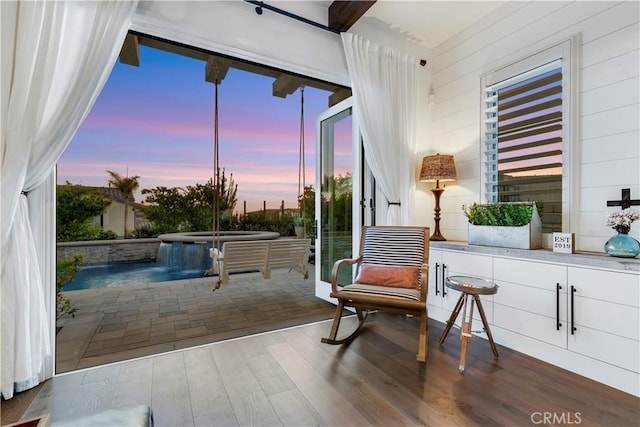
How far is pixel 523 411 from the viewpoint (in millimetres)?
1532

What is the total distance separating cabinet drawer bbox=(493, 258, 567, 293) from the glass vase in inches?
10.9

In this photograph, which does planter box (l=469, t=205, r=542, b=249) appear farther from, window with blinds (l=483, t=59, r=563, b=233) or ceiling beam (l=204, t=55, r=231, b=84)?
ceiling beam (l=204, t=55, r=231, b=84)

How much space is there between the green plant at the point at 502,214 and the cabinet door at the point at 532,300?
33cm

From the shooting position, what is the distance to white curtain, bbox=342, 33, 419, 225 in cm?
290

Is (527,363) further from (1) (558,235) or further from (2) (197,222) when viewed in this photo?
(2) (197,222)

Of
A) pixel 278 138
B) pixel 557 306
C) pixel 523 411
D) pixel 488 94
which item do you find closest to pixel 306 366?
pixel 523 411

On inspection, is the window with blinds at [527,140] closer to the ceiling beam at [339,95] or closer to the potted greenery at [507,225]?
the potted greenery at [507,225]

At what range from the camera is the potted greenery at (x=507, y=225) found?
232cm

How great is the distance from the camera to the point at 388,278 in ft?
8.04

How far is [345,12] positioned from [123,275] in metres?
5.54

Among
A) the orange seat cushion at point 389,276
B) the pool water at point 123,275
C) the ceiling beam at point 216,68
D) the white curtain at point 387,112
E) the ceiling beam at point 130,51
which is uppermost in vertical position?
the ceiling beam at point 216,68

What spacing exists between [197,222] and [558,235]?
7165 millimetres

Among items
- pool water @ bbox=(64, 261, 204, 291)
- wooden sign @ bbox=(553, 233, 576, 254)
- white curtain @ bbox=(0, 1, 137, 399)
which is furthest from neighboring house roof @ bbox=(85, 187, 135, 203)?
wooden sign @ bbox=(553, 233, 576, 254)

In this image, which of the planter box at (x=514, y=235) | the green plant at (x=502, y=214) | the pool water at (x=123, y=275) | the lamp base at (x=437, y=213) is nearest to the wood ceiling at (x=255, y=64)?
the lamp base at (x=437, y=213)
